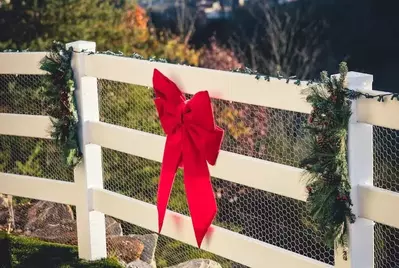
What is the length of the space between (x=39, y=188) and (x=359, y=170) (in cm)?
277

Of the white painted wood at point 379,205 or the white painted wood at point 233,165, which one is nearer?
the white painted wood at point 379,205

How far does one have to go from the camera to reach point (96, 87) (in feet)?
19.6

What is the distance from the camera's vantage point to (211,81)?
195 inches

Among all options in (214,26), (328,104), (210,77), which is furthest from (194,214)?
(214,26)

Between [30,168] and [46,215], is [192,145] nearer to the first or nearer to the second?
[46,215]

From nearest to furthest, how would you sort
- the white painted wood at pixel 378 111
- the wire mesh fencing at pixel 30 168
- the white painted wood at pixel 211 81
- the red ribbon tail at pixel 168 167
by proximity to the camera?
the white painted wood at pixel 378 111 → the white painted wood at pixel 211 81 → the red ribbon tail at pixel 168 167 → the wire mesh fencing at pixel 30 168

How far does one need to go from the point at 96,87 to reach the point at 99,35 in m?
7.12

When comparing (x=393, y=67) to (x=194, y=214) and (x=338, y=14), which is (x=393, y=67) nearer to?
(x=338, y=14)

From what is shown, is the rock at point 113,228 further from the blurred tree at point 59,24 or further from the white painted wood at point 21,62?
the blurred tree at point 59,24

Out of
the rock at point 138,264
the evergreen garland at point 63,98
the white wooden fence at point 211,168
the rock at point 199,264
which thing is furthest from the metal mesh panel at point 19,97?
the rock at point 199,264

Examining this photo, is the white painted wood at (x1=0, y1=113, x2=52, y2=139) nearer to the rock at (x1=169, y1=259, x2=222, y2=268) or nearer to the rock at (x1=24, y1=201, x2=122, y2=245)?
the rock at (x1=24, y1=201, x2=122, y2=245)

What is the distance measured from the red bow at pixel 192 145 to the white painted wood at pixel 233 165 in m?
0.09

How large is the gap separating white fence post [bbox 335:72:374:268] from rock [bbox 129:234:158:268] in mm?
2005

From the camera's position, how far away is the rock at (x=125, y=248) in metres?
6.11
